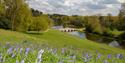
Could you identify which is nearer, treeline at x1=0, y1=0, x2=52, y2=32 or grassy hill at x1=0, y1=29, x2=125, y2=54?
grassy hill at x1=0, y1=29, x2=125, y2=54

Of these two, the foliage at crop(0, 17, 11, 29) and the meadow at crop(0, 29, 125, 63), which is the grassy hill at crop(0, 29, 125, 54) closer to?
the meadow at crop(0, 29, 125, 63)

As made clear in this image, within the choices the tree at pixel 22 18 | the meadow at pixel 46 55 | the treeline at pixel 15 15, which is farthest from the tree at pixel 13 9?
the meadow at pixel 46 55

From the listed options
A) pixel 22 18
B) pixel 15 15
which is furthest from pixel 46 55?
pixel 15 15

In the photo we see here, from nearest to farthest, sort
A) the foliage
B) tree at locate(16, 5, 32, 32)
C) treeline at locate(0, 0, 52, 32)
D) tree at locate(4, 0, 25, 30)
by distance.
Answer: the foliage < treeline at locate(0, 0, 52, 32) < tree at locate(16, 5, 32, 32) < tree at locate(4, 0, 25, 30)

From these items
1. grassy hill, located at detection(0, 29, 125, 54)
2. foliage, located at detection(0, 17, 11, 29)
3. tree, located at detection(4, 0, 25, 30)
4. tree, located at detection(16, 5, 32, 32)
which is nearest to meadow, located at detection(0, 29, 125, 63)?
grassy hill, located at detection(0, 29, 125, 54)

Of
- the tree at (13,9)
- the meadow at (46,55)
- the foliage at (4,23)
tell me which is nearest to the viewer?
the meadow at (46,55)

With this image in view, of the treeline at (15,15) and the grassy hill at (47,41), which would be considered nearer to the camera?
the grassy hill at (47,41)

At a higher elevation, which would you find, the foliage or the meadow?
the meadow

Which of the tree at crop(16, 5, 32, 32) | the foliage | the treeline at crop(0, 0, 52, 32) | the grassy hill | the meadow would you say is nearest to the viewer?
the meadow

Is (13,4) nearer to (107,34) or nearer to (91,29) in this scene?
(107,34)

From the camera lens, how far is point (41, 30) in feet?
200

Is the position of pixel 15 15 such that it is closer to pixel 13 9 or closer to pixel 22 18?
pixel 13 9

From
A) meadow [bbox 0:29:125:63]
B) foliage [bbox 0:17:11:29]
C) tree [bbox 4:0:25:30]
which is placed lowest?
foliage [bbox 0:17:11:29]

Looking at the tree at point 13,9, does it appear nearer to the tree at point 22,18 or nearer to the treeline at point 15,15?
the treeline at point 15,15
